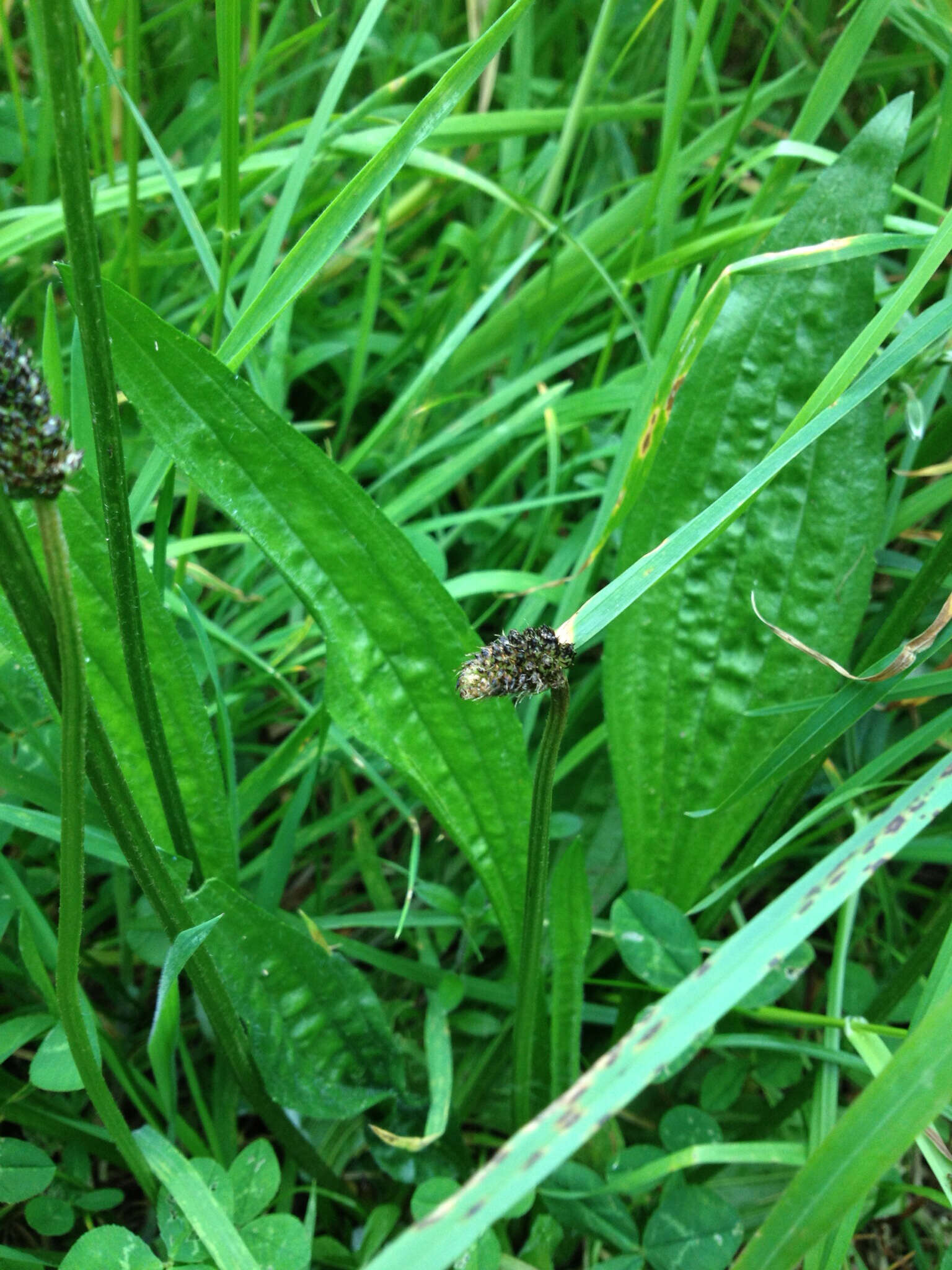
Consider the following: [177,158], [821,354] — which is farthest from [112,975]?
[177,158]

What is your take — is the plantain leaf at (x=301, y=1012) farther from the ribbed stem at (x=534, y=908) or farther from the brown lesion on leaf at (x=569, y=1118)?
the brown lesion on leaf at (x=569, y=1118)

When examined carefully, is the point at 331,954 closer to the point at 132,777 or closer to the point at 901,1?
the point at 132,777

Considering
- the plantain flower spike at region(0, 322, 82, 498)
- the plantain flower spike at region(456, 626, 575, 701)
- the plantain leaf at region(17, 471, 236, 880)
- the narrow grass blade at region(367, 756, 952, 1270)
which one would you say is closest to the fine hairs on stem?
the plantain flower spike at region(456, 626, 575, 701)

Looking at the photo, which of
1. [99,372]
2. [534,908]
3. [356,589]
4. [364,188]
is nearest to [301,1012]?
[534,908]

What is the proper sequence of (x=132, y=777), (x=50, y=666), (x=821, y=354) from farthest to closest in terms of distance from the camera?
(x=821, y=354)
(x=132, y=777)
(x=50, y=666)

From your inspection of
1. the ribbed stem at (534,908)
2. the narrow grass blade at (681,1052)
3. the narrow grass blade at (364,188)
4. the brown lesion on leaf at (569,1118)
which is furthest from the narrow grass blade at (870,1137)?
the narrow grass blade at (364,188)

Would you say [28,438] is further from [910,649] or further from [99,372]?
[910,649]
